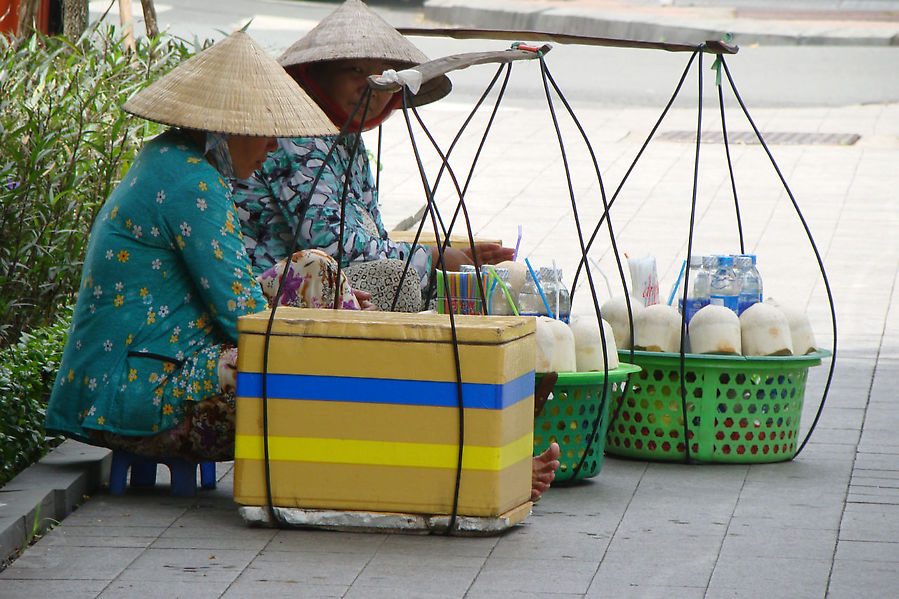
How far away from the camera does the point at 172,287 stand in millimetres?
3480

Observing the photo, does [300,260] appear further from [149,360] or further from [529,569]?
[529,569]

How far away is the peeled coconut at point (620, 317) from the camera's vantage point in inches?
160

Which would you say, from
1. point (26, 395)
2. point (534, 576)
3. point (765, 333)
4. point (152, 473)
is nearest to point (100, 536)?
point (152, 473)

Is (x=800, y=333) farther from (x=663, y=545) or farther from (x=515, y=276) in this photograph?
(x=663, y=545)

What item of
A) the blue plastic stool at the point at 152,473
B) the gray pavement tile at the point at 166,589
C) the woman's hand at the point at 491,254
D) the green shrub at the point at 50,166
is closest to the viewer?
the gray pavement tile at the point at 166,589

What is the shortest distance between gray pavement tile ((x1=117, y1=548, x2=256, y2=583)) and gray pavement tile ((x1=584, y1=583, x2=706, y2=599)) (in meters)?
0.82

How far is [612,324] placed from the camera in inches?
161

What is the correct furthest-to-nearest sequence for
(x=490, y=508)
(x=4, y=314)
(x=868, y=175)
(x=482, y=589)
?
(x=868, y=175) → (x=4, y=314) → (x=490, y=508) → (x=482, y=589)

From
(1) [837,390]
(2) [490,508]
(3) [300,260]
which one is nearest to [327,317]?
(3) [300,260]

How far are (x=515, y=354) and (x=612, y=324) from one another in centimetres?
88

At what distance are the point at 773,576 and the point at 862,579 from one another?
0.66 feet

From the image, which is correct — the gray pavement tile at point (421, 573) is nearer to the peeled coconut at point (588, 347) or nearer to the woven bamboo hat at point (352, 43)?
the peeled coconut at point (588, 347)

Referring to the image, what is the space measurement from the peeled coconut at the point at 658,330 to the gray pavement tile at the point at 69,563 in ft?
5.36

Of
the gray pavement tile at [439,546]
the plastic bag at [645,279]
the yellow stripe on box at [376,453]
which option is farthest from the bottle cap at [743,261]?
the gray pavement tile at [439,546]
